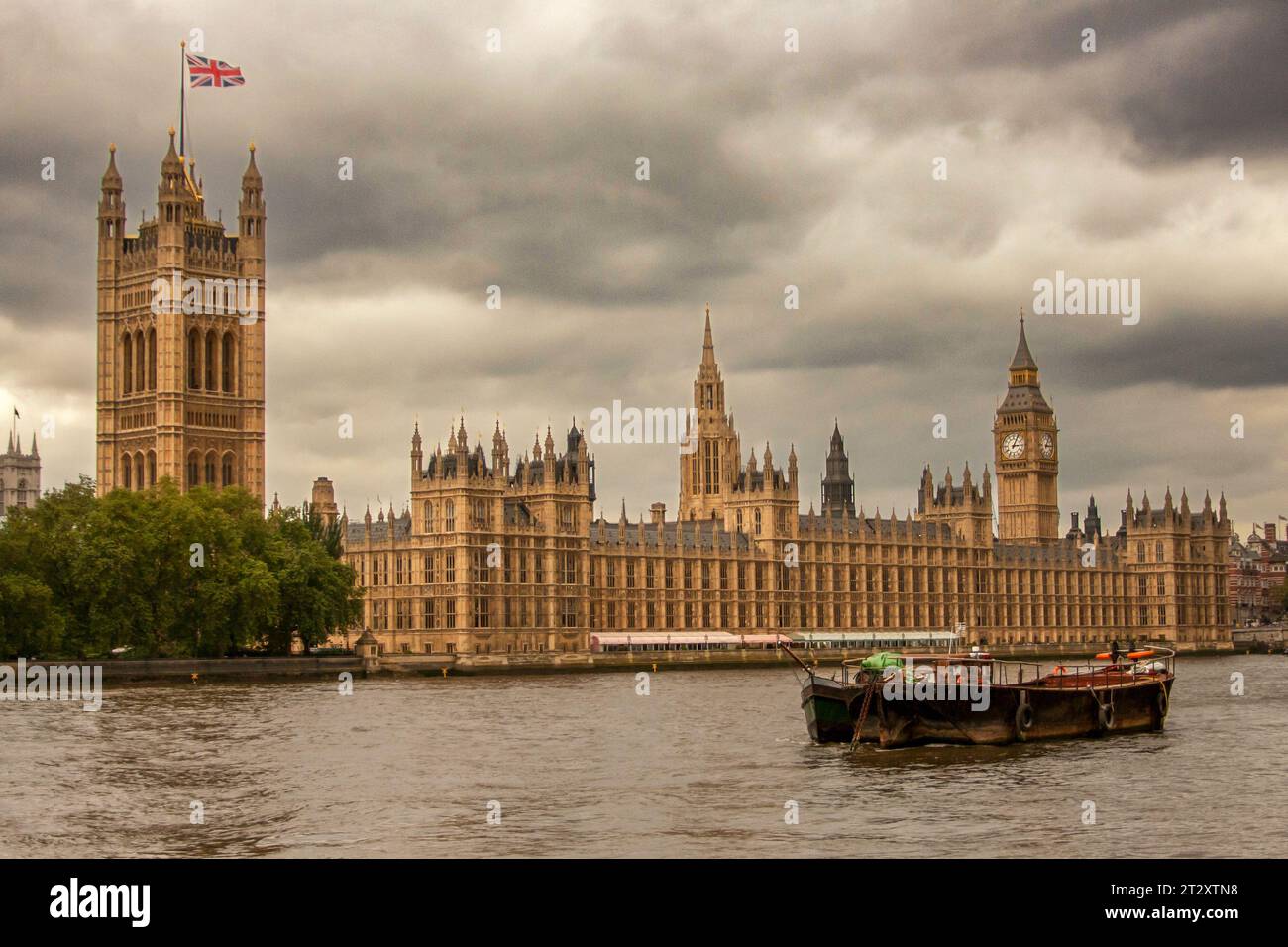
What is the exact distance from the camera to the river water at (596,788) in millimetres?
30203

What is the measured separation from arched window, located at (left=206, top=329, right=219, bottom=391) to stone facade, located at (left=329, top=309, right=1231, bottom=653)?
476 inches

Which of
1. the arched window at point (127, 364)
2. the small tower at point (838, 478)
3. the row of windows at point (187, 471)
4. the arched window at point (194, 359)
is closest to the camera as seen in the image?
the row of windows at point (187, 471)

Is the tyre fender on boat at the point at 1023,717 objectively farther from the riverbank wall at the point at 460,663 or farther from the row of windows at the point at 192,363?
the row of windows at the point at 192,363

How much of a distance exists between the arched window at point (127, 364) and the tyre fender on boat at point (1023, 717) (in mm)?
105885

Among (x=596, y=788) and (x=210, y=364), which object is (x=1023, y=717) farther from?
(x=210, y=364)

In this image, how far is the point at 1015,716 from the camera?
49125mm

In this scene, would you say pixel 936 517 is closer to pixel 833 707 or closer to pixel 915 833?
pixel 833 707

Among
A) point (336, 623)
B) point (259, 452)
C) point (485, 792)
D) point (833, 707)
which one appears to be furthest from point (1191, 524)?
point (485, 792)

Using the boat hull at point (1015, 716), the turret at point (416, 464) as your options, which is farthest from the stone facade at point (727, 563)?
the boat hull at point (1015, 716)

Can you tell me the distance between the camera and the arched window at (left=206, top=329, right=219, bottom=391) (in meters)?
142

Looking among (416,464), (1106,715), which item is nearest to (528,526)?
(416,464)

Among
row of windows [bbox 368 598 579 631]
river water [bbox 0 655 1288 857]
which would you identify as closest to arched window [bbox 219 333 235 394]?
row of windows [bbox 368 598 579 631]
